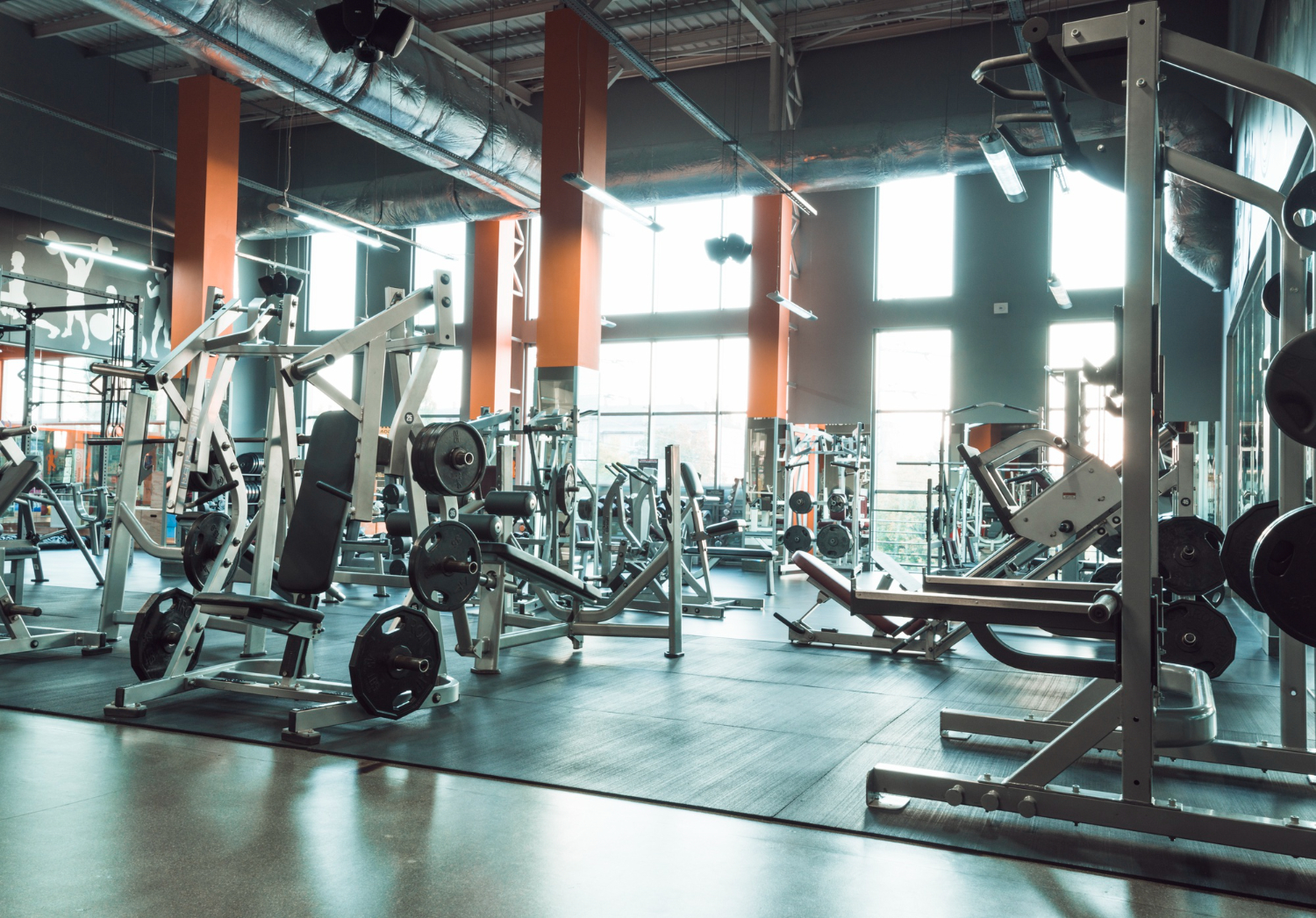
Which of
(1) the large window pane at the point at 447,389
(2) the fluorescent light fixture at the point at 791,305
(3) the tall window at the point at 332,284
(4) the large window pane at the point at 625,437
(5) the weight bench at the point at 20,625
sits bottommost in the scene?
(5) the weight bench at the point at 20,625

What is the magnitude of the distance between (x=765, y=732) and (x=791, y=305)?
9497mm

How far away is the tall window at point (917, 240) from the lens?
13484 millimetres

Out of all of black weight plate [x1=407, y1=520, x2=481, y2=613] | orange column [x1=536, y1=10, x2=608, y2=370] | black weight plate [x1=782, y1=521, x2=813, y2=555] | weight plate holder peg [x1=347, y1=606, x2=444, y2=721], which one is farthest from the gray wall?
weight plate holder peg [x1=347, y1=606, x2=444, y2=721]

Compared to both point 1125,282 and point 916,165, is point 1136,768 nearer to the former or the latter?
point 1125,282

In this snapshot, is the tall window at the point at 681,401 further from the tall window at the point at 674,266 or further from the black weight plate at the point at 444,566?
the black weight plate at the point at 444,566

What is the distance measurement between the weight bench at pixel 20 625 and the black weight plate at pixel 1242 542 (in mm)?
5149

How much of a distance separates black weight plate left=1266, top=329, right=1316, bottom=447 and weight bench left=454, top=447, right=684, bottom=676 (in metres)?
3.26

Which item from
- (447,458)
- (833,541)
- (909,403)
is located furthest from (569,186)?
(447,458)

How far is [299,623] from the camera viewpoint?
3717 mm

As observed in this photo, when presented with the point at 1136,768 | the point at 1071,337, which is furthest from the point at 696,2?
the point at 1136,768

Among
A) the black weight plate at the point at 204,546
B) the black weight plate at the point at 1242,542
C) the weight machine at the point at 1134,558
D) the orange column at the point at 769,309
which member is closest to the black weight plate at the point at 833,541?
the orange column at the point at 769,309

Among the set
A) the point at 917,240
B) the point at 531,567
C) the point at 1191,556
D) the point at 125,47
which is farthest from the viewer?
the point at 917,240

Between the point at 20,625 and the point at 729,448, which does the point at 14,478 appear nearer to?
the point at 20,625

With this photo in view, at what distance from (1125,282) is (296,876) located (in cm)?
251
